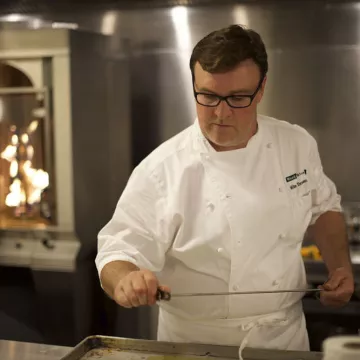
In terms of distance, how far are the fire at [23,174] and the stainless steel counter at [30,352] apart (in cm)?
86

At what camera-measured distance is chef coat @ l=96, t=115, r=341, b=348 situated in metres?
1.11

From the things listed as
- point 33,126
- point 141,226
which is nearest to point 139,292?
point 141,226

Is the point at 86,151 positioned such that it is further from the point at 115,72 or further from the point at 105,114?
the point at 115,72

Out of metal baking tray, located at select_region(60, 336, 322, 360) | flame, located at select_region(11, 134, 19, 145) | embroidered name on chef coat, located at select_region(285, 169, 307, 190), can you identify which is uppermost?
flame, located at select_region(11, 134, 19, 145)

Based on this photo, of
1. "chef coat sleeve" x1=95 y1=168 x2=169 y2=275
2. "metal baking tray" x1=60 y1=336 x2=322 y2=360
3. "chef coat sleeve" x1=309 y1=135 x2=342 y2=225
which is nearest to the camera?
"metal baking tray" x1=60 y1=336 x2=322 y2=360

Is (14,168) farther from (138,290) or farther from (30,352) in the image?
(138,290)

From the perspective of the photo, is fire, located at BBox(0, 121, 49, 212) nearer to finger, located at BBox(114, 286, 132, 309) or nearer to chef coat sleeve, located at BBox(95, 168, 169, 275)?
chef coat sleeve, located at BBox(95, 168, 169, 275)

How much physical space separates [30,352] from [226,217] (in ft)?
1.40

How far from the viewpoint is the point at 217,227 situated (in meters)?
1.11

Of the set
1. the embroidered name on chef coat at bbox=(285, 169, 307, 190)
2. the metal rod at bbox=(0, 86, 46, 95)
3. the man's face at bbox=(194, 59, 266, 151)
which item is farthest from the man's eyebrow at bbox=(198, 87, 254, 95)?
the metal rod at bbox=(0, 86, 46, 95)

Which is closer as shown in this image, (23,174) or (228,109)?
(228,109)

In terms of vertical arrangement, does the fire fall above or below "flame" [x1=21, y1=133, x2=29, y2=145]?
below

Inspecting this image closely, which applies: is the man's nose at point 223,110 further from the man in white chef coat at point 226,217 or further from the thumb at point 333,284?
the thumb at point 333,284

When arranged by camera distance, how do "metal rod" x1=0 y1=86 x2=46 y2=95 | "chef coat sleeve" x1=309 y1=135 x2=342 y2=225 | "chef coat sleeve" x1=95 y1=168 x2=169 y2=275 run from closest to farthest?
"chef coat sleeve" x1=95 y1=168 x2=169 y2=275
"chef coat sleeve" x1=309 y1=135 x2=342 y2=225
"metal rod" x1=0 y1=86 x2=46 y2=95
